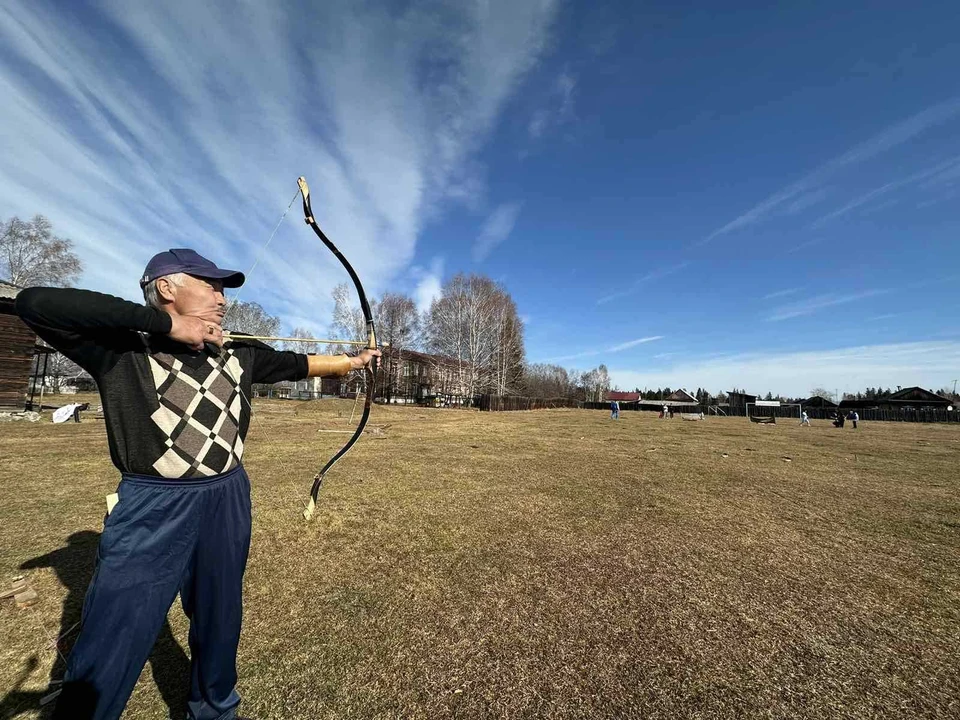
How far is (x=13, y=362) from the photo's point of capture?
17.0m

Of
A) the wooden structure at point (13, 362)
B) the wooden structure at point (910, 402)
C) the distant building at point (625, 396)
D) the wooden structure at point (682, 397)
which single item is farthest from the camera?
the distant building at point (625, 396)

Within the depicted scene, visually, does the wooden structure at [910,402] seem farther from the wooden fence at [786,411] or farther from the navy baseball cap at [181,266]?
the navy baseball cap at [181,266]

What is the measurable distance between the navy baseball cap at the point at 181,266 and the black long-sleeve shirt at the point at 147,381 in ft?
0.95

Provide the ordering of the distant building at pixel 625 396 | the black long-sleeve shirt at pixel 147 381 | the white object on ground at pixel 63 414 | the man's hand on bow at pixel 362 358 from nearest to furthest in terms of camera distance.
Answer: the black long-sleeve shirt at pixel 147 381
the man's hand on bow at pixel 362 358
the white object on ground at pixel 63 414
the distant building at pixel 625 396

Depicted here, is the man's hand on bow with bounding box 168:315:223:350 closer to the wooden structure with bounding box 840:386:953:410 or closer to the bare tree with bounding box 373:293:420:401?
the bare tree with bounding box 373:293:420:401

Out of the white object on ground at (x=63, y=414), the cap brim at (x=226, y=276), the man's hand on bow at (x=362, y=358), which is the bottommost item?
the white object on ground at (x=63, y=414)

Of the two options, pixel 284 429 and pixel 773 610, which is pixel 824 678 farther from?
pixel 284 429

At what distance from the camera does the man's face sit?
196 centimetres

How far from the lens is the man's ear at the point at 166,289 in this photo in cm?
191

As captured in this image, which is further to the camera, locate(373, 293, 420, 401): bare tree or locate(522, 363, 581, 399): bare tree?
locate(522, 363, 581, 399): bare tree

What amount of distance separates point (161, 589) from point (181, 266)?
1.44m

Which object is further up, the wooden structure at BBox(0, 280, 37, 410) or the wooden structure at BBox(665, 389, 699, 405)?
the wooden structure at BBox(665, 389, 699, 405)

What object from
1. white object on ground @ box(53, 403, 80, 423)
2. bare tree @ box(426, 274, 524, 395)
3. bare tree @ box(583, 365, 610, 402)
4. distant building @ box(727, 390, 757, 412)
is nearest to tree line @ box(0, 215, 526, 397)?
bare tree @ box(426, 274, 524, 395)

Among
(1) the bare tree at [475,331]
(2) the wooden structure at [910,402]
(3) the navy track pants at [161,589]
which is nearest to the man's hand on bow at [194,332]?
(3) the navy track pants at [161,589]
